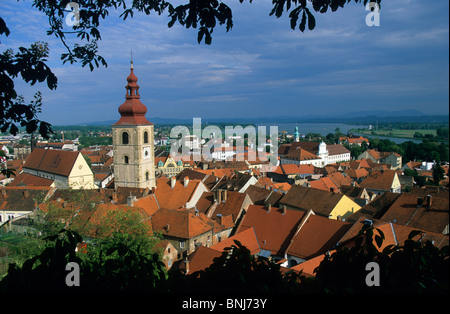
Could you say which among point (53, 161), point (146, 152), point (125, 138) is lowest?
point (53, 161)

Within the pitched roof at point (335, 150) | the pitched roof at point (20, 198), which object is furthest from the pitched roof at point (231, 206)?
the pitched roof at point (335, 150)

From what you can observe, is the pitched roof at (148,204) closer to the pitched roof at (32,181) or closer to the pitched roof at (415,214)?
the pitched roof at (415,214)

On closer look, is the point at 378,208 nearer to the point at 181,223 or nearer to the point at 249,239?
the point at 249,239

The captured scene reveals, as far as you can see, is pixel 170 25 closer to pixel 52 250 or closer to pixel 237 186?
pixel 52 250

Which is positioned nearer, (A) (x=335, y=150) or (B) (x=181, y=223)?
(B) (x=181, y=223)

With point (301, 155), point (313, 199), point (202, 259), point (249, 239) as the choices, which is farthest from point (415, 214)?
point (301, 155)
